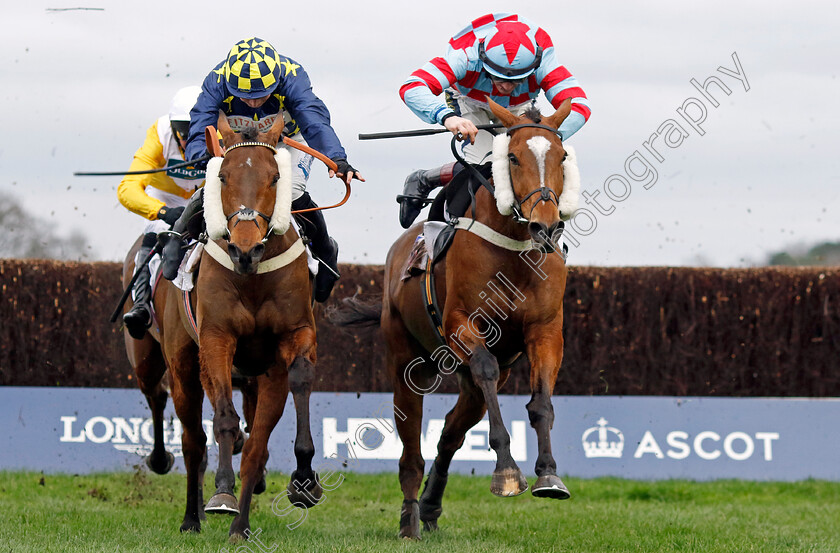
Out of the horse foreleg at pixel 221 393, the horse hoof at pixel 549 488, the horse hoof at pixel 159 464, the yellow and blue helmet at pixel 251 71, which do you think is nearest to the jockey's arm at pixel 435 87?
the yellow and blue helmet at pixel 251 71

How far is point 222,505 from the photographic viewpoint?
529 centimetres

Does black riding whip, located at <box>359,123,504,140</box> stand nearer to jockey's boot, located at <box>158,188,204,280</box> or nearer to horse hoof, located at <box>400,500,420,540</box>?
jockey's boot, located at <box>158,188,204,280</box>

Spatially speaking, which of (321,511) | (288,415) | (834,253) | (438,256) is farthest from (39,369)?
(834,253)

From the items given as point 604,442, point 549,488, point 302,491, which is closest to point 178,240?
point 302,491

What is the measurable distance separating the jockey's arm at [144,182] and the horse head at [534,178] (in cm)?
237

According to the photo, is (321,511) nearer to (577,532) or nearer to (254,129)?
(577,532)

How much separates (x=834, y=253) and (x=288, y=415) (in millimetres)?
7673

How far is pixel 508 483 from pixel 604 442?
4892mm

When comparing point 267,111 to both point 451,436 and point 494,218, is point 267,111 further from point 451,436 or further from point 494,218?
point 451,436

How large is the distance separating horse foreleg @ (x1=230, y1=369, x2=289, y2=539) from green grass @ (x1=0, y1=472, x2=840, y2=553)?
0.58 feet

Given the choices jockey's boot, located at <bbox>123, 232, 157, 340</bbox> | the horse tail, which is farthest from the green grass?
the horse tail

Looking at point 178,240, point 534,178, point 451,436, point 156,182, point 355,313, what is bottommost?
point 451,436

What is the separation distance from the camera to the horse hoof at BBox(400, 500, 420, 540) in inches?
258

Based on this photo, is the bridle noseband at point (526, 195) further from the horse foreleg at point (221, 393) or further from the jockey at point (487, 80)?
the horse foreleg at point (221, 393)
